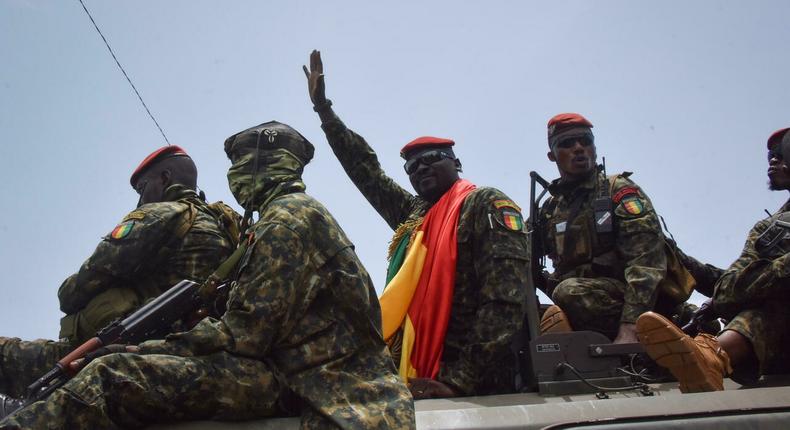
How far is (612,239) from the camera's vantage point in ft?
16.4

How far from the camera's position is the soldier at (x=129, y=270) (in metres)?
4.24

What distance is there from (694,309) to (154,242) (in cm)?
347

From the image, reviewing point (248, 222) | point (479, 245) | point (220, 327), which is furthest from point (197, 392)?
point (479, 245)

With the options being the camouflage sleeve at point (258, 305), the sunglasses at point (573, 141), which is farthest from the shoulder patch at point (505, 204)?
the camouflage sleeve at point (258, 305)

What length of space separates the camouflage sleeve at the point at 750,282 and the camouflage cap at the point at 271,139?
245 cm

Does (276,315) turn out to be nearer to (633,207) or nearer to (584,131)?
(633,207)

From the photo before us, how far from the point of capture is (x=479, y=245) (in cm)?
470

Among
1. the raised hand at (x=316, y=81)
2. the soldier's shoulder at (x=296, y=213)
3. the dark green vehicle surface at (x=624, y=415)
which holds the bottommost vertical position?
the dark green vehicle surface at (x=624, y=415)

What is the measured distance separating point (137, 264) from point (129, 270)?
51 mm

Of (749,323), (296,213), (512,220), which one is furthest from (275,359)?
(749,323)

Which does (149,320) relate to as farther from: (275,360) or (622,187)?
(622,187)

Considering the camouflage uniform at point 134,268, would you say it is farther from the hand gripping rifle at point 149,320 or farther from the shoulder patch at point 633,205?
the shoulder patch at point 633,205

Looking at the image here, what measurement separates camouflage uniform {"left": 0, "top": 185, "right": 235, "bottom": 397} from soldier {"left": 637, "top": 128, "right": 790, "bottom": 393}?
7.59 ft

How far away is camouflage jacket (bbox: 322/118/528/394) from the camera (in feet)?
14.0
